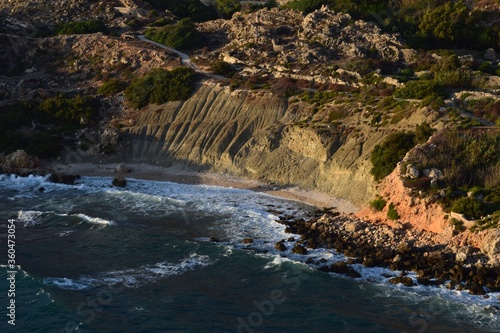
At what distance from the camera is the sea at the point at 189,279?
38.2 m

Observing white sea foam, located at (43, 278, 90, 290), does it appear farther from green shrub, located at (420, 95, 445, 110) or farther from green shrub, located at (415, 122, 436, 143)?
green shrub, located at (420, 95, 445, 110)

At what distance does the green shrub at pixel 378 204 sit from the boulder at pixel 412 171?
2821mm

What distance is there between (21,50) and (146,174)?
32381 millimetres

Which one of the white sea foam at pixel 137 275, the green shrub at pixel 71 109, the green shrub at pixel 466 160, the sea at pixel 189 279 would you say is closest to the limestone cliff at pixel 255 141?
the sea at pixel 189 279

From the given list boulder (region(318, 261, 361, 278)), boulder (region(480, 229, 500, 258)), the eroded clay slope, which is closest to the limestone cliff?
the eroded clay slope

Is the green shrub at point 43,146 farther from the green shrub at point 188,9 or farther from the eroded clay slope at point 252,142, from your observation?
the green shrub at point 188,9

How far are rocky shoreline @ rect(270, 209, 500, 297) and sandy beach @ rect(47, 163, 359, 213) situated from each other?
13.6 feet

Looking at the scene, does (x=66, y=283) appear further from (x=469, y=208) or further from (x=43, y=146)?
(x=43, y=146)

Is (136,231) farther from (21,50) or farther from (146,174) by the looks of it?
(21,50)

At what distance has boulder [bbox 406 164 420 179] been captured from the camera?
5075 centimetres

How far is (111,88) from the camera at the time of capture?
7925cm

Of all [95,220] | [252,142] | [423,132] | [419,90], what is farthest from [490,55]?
[95,220]

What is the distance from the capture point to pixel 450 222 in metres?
46.8

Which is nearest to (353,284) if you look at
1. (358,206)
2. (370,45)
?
(358,206)
